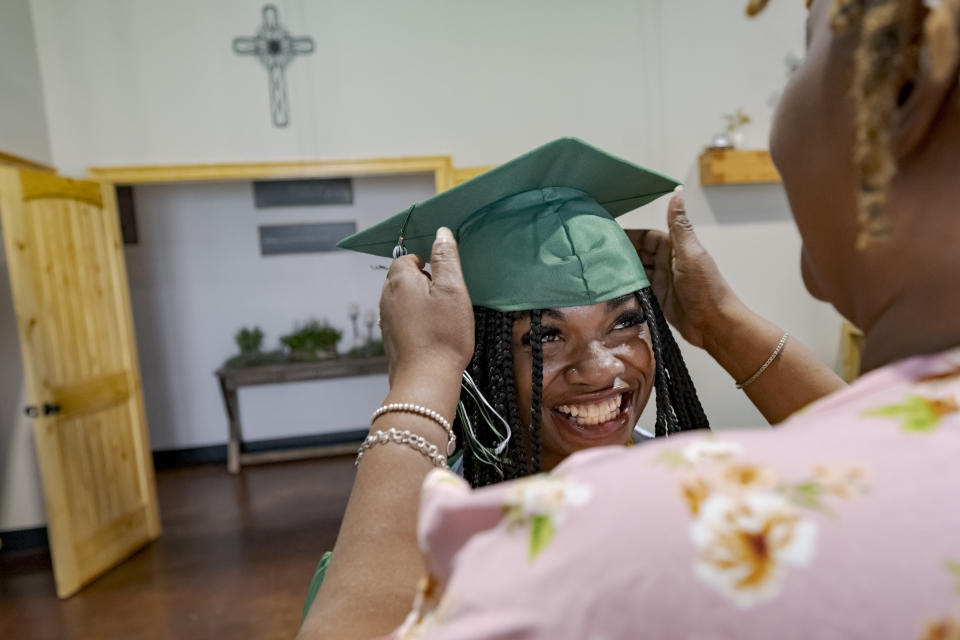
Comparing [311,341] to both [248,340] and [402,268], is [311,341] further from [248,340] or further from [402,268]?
[402,268]

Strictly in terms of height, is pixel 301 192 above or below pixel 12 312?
above

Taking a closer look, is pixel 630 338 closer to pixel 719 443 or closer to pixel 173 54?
pixel 719 443

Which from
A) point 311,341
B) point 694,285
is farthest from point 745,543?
point 311,341

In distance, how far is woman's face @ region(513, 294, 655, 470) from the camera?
1157mm

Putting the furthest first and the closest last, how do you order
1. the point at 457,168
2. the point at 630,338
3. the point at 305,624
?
the point at 457,168
the point at 630,338
the point at 305,624

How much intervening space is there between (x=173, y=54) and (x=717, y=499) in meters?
4.25

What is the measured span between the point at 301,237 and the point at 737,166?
12.5ft

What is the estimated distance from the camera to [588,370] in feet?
3.80

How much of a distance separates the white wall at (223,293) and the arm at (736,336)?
14.6ft

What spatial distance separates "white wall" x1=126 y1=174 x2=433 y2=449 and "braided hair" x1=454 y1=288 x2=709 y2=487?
14.7ft

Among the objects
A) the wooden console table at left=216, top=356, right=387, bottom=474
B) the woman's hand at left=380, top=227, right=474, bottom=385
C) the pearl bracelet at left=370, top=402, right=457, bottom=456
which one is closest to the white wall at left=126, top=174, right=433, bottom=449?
the wooden console table at left=216, top=356, right=387, bottom=474

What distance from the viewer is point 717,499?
1.12 feet

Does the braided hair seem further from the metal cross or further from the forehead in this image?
the metal cross

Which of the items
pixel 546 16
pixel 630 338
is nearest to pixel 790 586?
pixel 630 338
